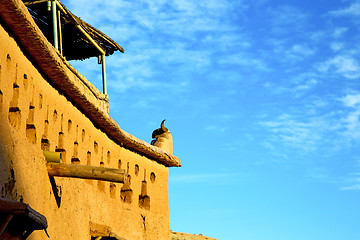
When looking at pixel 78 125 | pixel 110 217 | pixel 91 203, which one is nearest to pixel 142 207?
pixel 110 217

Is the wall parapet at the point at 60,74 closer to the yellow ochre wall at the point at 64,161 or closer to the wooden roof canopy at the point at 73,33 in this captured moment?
the yellow ochre wall at the point at 64,161

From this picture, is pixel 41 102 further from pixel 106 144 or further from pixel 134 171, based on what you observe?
pixel 134 171

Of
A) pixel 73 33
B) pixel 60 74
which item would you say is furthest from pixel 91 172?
pixel 73 33

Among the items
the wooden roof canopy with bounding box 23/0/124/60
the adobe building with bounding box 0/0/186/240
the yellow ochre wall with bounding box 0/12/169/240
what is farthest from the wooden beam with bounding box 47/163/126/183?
the wooden roof canopy with bounding box 23/0/124/60

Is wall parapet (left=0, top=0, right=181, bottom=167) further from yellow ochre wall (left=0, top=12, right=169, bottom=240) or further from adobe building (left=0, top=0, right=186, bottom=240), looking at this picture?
yellow ochre wall (left=0, top=12, right=169, bottom=240)

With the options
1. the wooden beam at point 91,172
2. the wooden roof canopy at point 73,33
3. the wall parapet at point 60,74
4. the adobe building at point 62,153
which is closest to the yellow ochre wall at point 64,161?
the adobe building at point 62,153

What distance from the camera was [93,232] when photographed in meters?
11.0

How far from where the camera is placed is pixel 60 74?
9328 millimetres

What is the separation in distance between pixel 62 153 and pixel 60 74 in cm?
145

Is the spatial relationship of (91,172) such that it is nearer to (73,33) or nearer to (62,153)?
(62,153)

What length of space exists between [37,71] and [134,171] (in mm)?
5013

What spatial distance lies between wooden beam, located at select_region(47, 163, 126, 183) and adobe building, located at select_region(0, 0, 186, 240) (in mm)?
15

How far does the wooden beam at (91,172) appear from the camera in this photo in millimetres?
8625

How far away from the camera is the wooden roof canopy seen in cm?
1363
